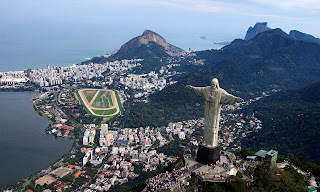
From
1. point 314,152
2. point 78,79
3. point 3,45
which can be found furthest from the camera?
point 3,45

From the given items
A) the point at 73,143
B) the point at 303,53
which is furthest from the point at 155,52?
the point at 73,143

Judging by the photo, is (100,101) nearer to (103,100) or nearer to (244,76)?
(103,100)

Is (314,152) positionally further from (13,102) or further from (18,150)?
(13,102)

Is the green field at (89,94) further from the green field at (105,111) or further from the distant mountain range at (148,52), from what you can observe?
the distant mountain range at (148,52)

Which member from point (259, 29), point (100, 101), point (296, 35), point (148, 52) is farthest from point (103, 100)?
point (259, 29)

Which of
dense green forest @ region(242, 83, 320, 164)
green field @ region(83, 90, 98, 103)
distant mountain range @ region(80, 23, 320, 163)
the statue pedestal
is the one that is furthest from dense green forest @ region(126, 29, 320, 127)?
the statue pedestal

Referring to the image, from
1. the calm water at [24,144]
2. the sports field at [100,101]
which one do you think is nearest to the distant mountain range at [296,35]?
the sports field at [100,101]

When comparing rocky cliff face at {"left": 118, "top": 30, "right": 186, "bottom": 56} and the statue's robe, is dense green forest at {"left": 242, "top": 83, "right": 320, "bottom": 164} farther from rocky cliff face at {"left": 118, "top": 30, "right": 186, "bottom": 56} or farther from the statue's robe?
rocky cliff face at {"left": 118, "top": 30, "right": 186, "bottom": 56}
